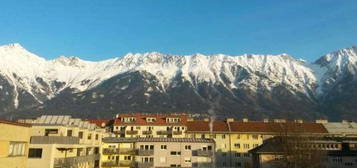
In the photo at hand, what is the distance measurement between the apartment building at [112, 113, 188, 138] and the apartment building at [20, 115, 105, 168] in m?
50.6

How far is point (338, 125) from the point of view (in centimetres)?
12575

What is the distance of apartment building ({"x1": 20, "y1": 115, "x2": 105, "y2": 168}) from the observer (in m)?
59.3

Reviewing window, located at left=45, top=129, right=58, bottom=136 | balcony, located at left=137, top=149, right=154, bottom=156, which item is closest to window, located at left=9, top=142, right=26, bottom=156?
window, located at left=45, top=129, right=58, bottom=136

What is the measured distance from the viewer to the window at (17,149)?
133 ft

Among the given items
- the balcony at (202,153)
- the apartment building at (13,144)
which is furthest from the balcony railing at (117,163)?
the apartment building at (13,144)

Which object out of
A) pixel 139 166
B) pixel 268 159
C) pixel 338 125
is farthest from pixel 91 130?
pixel 338 125

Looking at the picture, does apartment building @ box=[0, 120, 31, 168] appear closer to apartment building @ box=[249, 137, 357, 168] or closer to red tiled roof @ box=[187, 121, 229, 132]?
apartment building @ box=[249, 137, 357, 168]

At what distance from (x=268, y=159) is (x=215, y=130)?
40.7m

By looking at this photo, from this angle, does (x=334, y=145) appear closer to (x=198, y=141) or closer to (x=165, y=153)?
(x=198, y=141)

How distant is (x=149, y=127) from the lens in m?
128

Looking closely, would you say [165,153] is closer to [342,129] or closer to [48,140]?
[48,140]

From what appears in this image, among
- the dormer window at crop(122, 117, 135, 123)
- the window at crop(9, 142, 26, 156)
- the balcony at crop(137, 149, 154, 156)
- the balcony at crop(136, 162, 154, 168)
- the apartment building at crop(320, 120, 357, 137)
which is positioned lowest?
the balcony at crop(136, 162, 154, 168)

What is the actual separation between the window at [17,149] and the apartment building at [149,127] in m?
82.0

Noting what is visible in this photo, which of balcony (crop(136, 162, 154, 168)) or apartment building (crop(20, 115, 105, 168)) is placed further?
balcony (crop(136, 162, 154, 168))
